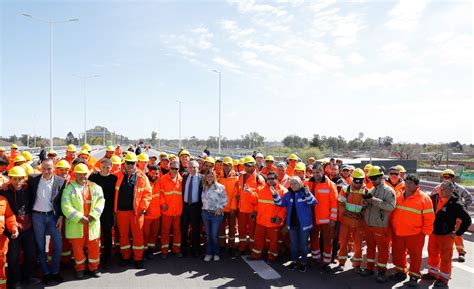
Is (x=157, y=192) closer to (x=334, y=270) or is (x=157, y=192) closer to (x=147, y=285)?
(x=147, y=285)

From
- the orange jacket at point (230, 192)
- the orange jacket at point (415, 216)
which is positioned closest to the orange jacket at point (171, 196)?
the orange jacket at point (230, 192)

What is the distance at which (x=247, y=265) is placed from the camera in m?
5.48

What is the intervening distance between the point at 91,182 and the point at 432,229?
5433 millimetres

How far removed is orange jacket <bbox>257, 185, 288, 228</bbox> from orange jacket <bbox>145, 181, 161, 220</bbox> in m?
1.84

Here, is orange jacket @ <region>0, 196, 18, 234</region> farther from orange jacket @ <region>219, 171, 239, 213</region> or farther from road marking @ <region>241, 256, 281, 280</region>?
road marking @ <region>241, 256, 281, 280</region>

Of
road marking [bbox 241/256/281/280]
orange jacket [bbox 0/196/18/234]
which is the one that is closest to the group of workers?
orange jacket [bbox 0/196/18/234]

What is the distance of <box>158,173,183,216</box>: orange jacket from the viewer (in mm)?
5668

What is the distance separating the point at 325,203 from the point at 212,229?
2.11 m

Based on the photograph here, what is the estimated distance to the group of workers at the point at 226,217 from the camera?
4.62m

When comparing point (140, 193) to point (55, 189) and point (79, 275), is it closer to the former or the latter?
point (55, 189)

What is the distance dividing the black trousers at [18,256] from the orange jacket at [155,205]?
5.72ft

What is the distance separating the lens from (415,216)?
187 inches

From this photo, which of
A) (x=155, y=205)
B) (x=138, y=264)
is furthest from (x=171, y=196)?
(x=138, y=264)

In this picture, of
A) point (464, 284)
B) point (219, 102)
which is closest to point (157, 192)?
point (464, 284)
